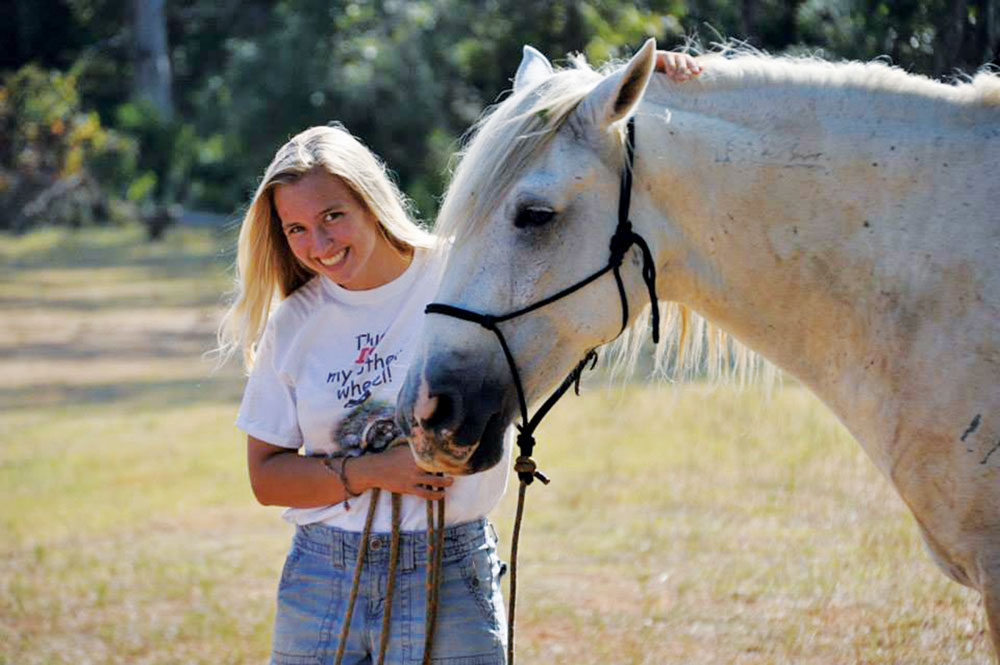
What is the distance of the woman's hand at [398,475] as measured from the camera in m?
2.76

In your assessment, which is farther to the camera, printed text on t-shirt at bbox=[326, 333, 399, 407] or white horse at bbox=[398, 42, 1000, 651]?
printed text on t-shirt at bbox=[326, 333, 399, 407]

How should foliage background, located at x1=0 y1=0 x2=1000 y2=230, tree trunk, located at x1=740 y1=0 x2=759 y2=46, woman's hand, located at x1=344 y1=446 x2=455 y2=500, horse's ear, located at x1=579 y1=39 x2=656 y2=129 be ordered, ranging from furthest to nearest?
foliage background, located at x1=0 y1=0 x2=1000 y2=230, tree trunk, located at x1=740 y1=0 x2=759 y2=46, woman's hand, located at x1=344 y1=446 x2=455 y2=500, horse's ear, located at x1=579 y1=39 x2=656 y2=129

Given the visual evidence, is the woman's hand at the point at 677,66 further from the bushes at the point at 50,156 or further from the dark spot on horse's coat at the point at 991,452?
the bushes at the point at 50,156

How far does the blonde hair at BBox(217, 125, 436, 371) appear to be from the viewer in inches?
116

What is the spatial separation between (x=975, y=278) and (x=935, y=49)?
3.14m

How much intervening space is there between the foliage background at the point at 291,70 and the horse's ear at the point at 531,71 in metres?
2.98

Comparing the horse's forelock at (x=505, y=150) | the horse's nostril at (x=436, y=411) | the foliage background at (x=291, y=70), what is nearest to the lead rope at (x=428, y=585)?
the horse's nostril at (x=436, y=411)

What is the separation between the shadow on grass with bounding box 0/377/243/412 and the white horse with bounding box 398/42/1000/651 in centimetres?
962

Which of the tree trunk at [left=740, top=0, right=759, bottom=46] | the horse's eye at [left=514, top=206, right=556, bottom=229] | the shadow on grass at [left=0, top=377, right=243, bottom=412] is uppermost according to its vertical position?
the tree trunk at [left=740, top=0, right=759, bottom=46]

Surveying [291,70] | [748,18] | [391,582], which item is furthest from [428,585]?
[291,70]

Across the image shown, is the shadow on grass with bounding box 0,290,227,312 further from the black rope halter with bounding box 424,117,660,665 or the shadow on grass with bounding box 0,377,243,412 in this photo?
the black rope halter with bounding box 424,117,660,665

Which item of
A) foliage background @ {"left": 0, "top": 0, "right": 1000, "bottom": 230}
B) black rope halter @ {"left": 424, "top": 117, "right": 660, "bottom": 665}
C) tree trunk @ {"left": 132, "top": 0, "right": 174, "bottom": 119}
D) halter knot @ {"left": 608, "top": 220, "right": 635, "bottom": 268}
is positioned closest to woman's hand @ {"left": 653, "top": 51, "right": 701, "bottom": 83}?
black rope halter @ {"left": 424, "top": 117, "right": 660, "bottom": 665}

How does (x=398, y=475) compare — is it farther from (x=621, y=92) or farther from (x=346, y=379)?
(x=621, y=92)

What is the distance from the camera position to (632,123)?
257 centimetres
